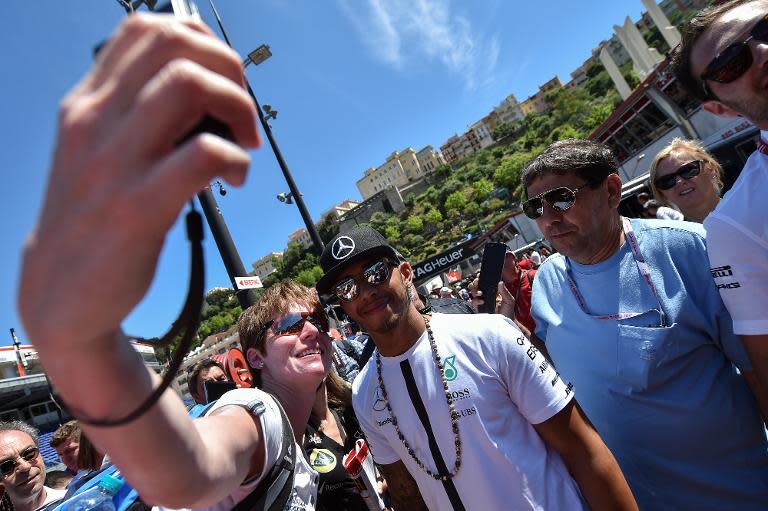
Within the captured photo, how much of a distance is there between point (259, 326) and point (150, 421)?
1776 millimetres

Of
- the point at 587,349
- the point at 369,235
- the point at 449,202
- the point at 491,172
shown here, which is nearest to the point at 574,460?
the point at 587,349

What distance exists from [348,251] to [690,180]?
3513 mm

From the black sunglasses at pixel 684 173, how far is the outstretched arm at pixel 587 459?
9.97 ft

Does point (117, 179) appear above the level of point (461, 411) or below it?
above

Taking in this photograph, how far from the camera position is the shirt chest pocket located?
195 centimetres

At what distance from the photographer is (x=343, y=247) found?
2.23m

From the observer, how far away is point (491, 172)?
96250 millimetres

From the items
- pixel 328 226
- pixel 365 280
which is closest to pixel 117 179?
pixel 365 280

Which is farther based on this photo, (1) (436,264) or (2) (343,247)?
(1) (436,264)

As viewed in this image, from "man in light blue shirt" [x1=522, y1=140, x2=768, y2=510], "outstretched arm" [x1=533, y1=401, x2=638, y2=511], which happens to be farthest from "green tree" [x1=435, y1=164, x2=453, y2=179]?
"outstretched arm" [x1=533, y1=401, x2=638, y2=511]

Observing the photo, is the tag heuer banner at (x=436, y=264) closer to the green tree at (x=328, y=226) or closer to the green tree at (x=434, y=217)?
the green tree at (x=434, y=217)

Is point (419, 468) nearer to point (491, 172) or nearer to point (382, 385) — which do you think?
point (382, 385)

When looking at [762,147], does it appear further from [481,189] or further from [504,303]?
[481,189]

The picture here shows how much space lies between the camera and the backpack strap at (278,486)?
1360 mm
